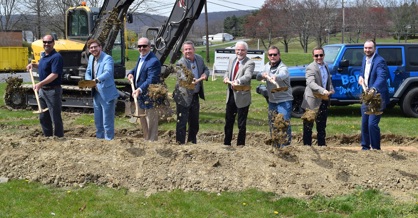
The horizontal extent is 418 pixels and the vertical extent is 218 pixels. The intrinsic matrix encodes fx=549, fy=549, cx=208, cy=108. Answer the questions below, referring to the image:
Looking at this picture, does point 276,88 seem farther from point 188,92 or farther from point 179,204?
point 179,204

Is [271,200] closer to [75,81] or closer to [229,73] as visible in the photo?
[229,73]

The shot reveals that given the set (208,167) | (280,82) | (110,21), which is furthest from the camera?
(110,21)

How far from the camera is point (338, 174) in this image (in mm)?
6980

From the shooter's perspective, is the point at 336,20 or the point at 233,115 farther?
the point at 336,20

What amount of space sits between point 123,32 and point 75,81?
2056 millimetres

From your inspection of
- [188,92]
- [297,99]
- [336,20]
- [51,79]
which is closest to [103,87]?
[51,79]

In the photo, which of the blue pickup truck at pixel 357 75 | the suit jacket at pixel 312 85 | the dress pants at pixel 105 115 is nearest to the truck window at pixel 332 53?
the blue pickup truck at pixel 357 75

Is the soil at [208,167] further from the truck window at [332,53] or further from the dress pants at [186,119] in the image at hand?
the truck window at [332,53]

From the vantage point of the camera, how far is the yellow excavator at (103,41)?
42.6 ft

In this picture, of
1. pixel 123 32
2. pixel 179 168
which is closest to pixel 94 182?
pixel 179 168

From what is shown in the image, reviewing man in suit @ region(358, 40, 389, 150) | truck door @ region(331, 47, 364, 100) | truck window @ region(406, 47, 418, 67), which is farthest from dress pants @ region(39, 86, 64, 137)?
truck window @ region(406, 47, 418, 67)

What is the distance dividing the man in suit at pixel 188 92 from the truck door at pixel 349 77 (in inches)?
220

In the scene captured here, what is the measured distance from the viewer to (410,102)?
44.7 feet

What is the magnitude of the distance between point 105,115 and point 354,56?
7.27 metres
